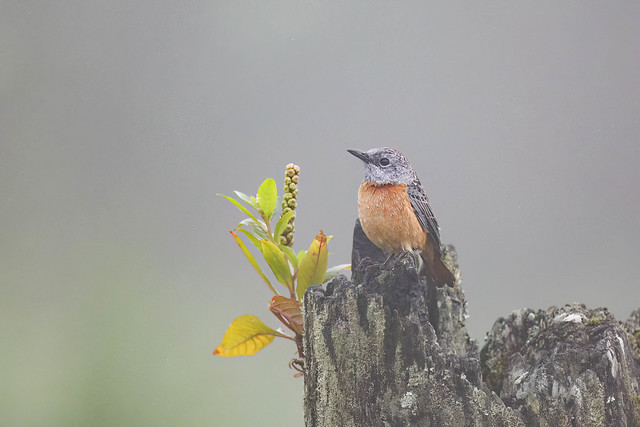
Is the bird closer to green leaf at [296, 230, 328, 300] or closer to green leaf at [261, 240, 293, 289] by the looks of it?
green leaf at [296, 230, 328, 300]

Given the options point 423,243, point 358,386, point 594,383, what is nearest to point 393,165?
point 423,243

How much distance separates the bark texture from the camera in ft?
4.59

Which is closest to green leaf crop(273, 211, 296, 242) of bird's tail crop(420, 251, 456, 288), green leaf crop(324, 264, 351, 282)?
green leaf crop(324, 264, 351, 282)

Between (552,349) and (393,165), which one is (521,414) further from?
(393,165)

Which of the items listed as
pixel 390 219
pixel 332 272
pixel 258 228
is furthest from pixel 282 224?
pixel 390 219

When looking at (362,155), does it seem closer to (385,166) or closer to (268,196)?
(385,166)

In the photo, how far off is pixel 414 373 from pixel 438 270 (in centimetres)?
45

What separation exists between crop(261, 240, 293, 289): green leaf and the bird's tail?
38cm

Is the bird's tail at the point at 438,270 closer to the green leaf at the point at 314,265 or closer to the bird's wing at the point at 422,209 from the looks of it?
the bird's wing at the point at 422,209

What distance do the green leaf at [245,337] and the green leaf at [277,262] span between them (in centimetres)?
13

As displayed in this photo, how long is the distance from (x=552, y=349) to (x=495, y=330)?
0.93ft

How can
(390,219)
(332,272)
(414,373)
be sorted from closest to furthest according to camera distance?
(414,373) → (390,219) → (332,272)

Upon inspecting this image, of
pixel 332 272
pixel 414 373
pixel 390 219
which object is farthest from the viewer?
pixel 332 272

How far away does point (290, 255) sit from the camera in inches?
68.7
